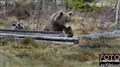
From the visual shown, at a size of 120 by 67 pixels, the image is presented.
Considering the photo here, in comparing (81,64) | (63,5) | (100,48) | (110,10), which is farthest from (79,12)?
(81,64)

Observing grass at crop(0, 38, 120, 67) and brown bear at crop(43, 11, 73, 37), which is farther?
brown bear at crop(43, 11, 73, 37)

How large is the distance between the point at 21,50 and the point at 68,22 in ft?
16.2

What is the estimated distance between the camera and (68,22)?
53.6 feet

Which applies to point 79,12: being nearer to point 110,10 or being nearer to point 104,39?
point 110,10
